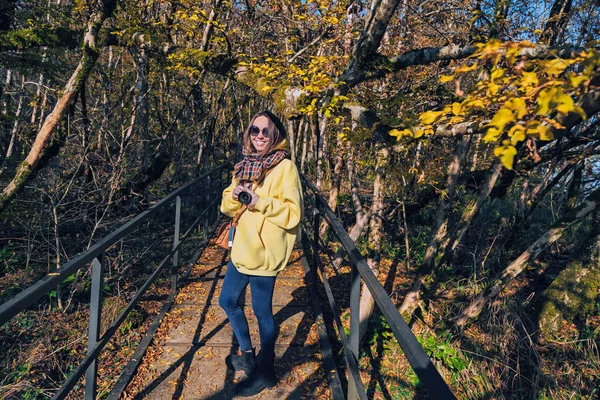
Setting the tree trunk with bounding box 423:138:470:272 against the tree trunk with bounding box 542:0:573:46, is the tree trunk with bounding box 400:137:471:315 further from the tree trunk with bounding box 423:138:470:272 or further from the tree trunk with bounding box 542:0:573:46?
the tree trunk with bounding box 542:0:573:46

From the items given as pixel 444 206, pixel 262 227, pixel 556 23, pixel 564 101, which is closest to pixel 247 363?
pixel 262 227

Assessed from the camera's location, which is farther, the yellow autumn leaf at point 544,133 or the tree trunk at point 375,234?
the tree trunk at point 375,234

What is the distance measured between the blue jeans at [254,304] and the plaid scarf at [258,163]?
2.06 ft

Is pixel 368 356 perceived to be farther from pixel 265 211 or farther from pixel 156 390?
pixel 265 211

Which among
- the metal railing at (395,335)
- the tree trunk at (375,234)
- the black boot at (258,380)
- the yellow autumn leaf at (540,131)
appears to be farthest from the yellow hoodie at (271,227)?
the tree trunk at (375,234)

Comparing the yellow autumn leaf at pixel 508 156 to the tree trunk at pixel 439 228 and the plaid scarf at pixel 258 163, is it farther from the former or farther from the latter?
the tree trunk at pixel 439 228

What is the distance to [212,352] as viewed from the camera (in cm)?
343

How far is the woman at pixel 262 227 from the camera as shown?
8.52ft

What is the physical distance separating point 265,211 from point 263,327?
2.72 ft

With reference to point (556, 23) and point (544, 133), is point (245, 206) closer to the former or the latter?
point (544, 133)

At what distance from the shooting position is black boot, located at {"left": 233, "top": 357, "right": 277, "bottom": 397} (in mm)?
2820

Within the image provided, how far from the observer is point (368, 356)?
550cm

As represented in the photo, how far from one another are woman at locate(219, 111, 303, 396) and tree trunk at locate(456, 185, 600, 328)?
142 inches

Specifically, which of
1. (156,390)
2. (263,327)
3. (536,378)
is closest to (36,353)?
(156,390)
